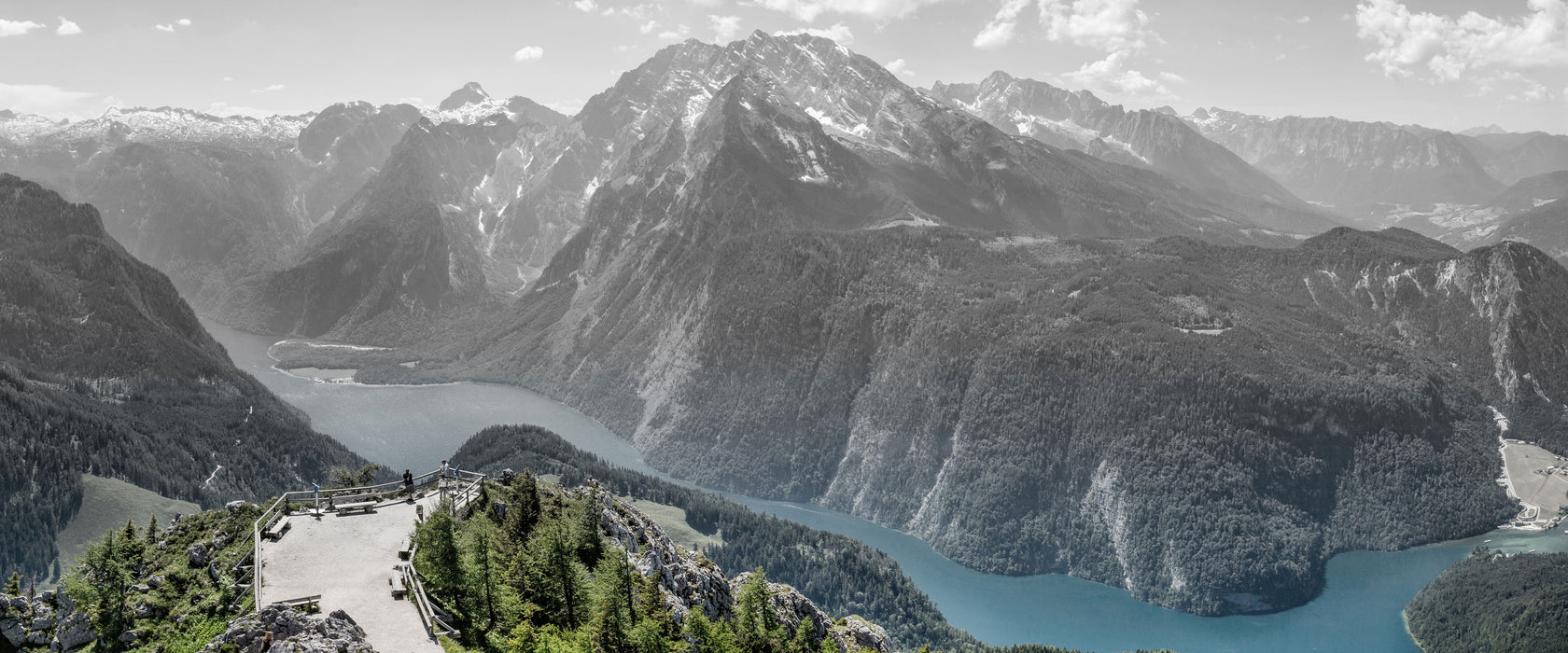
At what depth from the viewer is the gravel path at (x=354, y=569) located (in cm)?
5156

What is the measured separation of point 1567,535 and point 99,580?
702 ft

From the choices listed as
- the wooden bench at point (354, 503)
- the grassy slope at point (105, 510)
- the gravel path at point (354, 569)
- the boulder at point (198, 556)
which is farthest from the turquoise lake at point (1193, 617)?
the boulder at point (198, 556)

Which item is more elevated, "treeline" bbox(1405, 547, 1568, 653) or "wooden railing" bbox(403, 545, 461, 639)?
"wooden railing" bbox(403, 545, 461, 639)

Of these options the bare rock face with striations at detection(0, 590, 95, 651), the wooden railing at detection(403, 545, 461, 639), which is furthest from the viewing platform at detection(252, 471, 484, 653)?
the bare rock face with striations at detection(0, 590, 95, 651)

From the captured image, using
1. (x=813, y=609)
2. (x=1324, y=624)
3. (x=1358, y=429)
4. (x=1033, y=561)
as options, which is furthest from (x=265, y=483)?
(x=1358, y=429)

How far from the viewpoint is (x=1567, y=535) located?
598ft

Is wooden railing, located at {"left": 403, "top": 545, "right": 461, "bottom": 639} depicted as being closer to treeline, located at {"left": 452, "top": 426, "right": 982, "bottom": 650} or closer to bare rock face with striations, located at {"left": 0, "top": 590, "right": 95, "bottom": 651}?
bare rock face with striations, located at {"left": 0, "top": 590, "right": 95, "bottom": 651}

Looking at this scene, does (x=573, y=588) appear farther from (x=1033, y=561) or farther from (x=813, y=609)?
(x=1033, y=561)

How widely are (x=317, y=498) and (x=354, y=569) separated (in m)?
10.3

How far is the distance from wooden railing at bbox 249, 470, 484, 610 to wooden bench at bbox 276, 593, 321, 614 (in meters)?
1.47

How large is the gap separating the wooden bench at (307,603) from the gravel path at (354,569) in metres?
0.36

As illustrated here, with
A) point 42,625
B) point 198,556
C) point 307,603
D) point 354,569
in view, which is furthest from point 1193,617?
point 42,625

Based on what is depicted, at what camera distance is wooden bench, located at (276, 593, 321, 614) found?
5212cm

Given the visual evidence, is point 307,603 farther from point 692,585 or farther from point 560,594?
point 692,585
